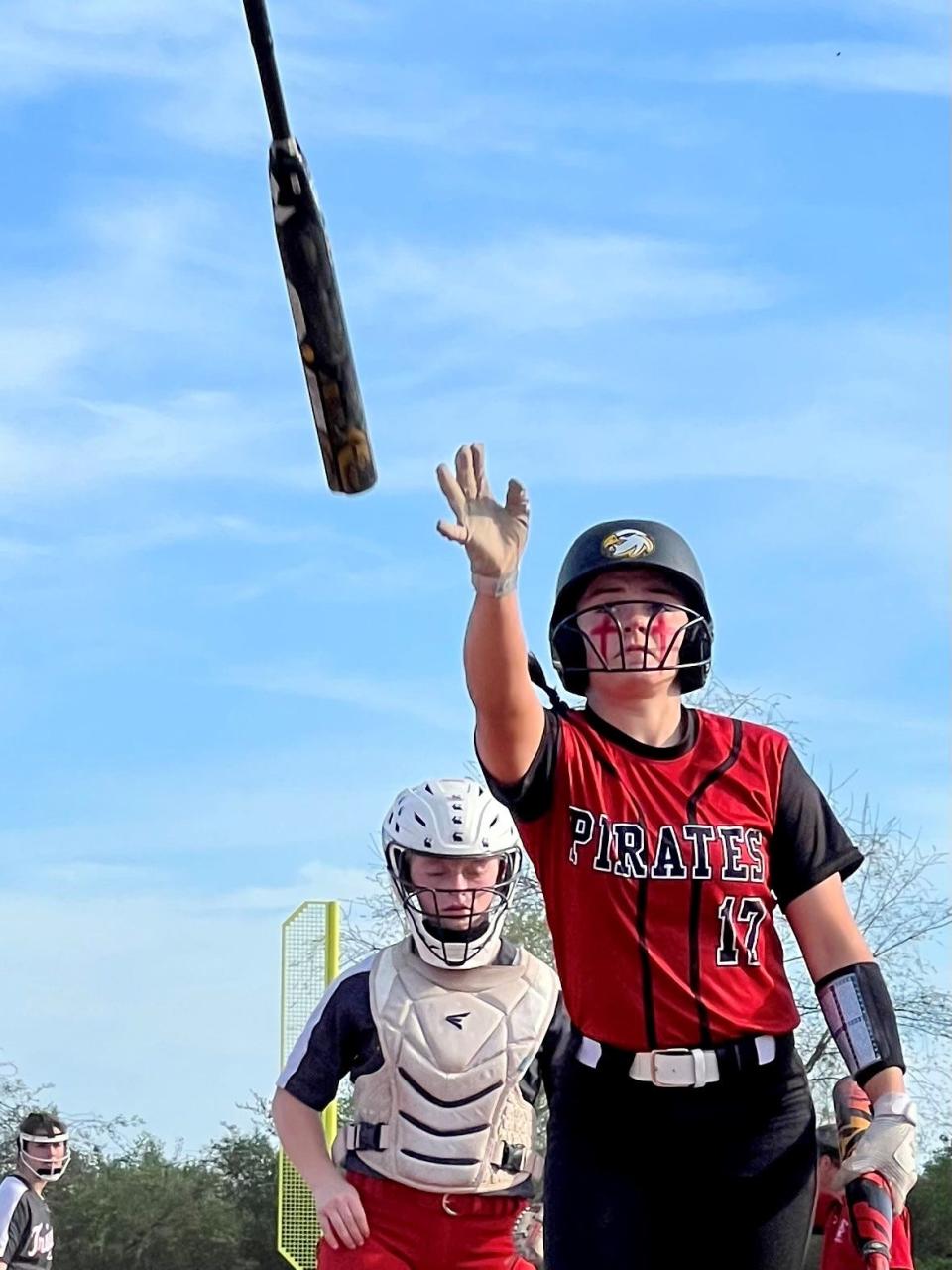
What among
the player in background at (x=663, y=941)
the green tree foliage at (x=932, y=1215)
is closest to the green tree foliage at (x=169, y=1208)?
the green tree foliage at (x=932, y=1215)

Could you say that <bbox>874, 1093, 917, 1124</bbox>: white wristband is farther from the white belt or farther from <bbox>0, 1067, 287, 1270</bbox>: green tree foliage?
<bbox>0, 1067, 287, 1270</bbox>: green tree foliage

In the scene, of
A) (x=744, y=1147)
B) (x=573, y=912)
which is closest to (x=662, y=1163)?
(x=744, y=1147)

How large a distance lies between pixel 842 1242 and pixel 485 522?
17.5 ft

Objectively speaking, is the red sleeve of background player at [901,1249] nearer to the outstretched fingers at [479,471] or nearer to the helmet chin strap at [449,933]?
the helmet chin strap at [449,933]

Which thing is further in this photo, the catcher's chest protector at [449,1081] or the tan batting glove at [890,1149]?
the catcher's chest protector at [449,1081]

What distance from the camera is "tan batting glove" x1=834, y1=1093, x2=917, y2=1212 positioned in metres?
4.20

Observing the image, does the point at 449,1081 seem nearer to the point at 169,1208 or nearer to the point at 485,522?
the point at 485,522

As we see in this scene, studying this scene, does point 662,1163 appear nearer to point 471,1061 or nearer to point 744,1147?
point 744,1147

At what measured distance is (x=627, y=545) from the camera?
14.9 ft

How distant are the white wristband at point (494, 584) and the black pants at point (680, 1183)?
1.01 m

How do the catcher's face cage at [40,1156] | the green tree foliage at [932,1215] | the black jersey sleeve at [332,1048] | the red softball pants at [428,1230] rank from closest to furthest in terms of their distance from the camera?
the red softball pants at [428,1230]
the black jersey sleeve at [332,1048]
the catcher's face cage at [40,1156]
the green tree foliage at [932,1215]

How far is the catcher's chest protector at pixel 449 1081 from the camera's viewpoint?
21.1 feet

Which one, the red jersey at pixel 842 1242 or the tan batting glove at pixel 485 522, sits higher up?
the tan batting glove at pixel 485 522

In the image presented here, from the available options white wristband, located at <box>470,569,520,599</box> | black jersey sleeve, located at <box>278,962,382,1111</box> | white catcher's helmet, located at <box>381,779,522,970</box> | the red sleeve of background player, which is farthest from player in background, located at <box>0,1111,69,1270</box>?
white wristband, located at <box>470,569,520,599</box>
